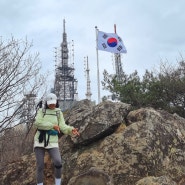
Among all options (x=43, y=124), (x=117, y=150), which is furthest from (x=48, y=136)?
(x=117, y=150)

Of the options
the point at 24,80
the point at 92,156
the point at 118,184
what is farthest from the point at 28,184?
the point at 24,80

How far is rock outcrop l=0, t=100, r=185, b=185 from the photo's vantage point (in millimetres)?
7031

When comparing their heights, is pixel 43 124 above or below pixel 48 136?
above

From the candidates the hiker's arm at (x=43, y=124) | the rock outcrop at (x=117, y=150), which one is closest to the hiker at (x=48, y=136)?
the hiker's arm at (x=43, y=124)

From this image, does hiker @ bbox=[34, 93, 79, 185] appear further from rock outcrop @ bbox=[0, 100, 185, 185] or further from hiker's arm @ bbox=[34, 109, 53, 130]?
rock outcrop @ bbox=[0, 100, 185, 185]

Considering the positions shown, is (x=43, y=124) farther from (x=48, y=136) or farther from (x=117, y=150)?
(x=117, y=150)

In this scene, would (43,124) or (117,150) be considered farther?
(117,150)

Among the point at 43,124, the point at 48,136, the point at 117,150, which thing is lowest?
the point at 117,150

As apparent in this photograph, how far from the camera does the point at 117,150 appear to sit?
7.43 m

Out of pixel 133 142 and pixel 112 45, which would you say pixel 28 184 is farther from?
pixel 112 45

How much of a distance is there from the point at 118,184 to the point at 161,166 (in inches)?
37.5

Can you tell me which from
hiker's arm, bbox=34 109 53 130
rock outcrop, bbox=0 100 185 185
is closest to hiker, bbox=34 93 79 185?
hiker's arm, bbox=34 109 53 130

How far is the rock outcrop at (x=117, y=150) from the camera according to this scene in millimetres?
7031

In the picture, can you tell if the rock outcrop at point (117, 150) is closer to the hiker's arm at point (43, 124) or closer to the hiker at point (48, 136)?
the hiker at point (48, 136)
